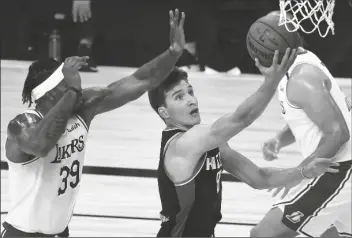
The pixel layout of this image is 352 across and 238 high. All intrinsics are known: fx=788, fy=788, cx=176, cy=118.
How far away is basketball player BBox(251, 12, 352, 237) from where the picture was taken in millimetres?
4566

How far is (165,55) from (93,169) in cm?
438

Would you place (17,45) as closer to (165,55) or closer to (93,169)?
(93,169)

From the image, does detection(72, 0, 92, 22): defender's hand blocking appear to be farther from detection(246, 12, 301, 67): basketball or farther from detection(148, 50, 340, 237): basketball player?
detection(148, 50, 340, 237): basketball player

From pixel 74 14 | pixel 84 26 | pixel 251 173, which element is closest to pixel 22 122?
pixel 251 173

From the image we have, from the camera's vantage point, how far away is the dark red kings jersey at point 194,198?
13.2 feet

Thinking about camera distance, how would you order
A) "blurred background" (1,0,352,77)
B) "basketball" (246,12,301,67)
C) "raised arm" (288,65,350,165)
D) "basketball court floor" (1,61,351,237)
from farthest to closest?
1. "blurred background" (1,0,352,77)
2. "basketball court floor" (1,61,351,237)
3. "raised arm" (288,65,350,165)
4. "basketball" (246,12,301,67)

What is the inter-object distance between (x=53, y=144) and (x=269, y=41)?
1418mm

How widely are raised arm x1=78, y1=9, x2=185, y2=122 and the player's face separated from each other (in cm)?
11

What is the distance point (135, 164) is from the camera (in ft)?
28.0

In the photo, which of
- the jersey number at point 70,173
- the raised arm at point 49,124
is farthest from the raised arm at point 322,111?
the raised arm at point 49,124

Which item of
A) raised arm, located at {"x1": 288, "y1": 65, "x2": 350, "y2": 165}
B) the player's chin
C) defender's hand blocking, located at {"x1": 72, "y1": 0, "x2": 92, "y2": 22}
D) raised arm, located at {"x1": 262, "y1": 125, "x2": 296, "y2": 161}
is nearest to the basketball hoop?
raised arm, located at {"x1": 288, "y1": 65, "x2": 350, "y2": 165}

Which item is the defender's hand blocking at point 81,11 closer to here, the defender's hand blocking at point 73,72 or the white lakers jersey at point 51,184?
the white lakers jersey at point 51,184

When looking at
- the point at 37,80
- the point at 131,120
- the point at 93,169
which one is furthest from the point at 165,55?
the point at 131,120

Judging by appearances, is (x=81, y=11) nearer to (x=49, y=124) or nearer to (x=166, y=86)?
(x=166, y=86)
